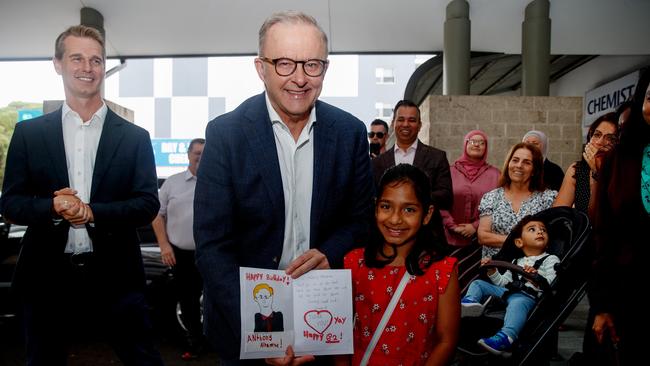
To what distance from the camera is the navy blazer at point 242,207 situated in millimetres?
1703

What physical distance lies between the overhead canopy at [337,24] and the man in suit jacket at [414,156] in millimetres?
4823

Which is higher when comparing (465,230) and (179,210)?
(179,210)

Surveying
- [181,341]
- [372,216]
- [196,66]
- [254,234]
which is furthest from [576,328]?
[196,66]

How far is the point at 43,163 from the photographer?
2.28 metres

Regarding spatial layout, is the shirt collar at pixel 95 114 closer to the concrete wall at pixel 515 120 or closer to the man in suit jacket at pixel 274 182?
the man in suit jacket at pixel 274 182

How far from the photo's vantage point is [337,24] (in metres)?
9.84

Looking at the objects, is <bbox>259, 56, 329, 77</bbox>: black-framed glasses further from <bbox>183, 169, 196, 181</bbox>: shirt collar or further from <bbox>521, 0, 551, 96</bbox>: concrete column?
<bbox>521, 0, 551, 96</bbox>: concrete column

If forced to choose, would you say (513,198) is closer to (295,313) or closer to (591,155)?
(591,155)

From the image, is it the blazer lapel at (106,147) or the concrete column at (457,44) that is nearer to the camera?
the blazer lapel at (106,147)

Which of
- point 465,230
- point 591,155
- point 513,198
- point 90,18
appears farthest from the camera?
point 90,18

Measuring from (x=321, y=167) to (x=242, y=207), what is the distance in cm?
30

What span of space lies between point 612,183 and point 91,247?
2337 millimetres

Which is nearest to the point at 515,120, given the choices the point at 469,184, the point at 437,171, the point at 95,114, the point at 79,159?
the point at 469,184

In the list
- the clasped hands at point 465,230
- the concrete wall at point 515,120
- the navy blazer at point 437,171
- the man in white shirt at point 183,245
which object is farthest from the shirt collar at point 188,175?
the concrete wall at point 515,120
